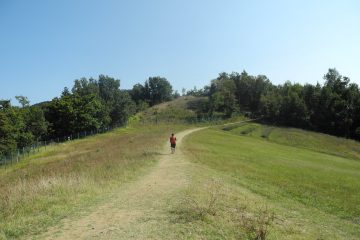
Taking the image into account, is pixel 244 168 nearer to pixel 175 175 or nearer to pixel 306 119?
pixel 175 175

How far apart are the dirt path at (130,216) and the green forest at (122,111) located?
173 ft

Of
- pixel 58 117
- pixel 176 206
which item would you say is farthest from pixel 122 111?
pixel 176 206

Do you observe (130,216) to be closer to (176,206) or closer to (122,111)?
(176,206)

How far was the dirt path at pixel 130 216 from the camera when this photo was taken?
11.7 meters

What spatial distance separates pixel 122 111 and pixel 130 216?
11570cm

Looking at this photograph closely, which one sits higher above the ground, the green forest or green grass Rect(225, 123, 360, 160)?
the green forest

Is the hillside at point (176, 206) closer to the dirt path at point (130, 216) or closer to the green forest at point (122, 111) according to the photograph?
the dirt path at point (130, 216)

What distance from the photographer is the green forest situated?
3339 inches

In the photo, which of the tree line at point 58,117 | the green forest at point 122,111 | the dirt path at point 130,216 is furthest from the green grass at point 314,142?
the dirt path at point 130,216

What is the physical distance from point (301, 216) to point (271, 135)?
246 feet

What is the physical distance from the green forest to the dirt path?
52615 millimetres

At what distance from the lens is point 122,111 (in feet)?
419

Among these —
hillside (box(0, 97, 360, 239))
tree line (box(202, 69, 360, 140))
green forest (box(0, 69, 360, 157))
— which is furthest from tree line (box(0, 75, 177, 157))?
hillside (box(0, 97, 360, 239))

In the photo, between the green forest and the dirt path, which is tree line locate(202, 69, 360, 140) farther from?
the dirt path
